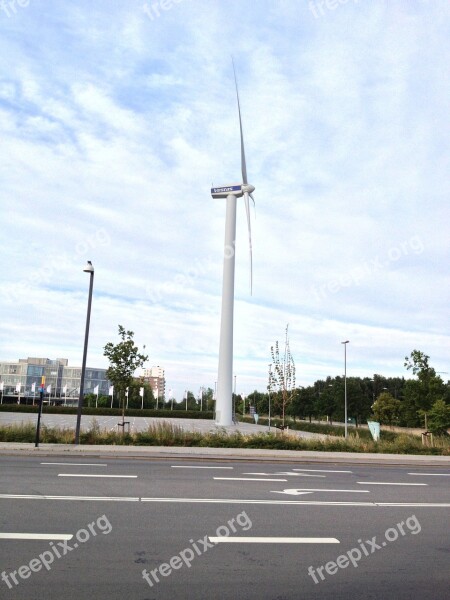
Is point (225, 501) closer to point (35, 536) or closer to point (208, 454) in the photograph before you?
point (35, 536)

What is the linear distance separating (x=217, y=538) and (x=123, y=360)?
1966 cm

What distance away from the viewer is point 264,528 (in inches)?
307

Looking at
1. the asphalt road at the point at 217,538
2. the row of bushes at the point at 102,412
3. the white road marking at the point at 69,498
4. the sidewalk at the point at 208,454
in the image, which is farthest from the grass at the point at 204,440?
the row of bushes at the point at 102,412

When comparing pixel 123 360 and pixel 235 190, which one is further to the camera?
pixel 235 190

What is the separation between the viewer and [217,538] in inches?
282

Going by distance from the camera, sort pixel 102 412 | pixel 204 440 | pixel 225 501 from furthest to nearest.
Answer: pixel 102 412 < pixel 204 440 < pixel 225 501

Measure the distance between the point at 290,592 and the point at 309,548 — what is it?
1.61 m

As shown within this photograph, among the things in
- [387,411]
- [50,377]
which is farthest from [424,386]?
[50,377]

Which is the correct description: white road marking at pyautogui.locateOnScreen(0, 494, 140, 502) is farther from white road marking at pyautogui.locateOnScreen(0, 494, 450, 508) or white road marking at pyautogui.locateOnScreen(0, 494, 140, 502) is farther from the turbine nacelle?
the turbine nacelle

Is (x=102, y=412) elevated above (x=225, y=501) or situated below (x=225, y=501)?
above

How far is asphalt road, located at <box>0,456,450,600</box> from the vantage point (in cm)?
544

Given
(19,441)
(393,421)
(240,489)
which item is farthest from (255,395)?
(240,489)

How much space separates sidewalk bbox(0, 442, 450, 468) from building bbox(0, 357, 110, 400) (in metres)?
121

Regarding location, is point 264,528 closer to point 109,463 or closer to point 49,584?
point 49,584
